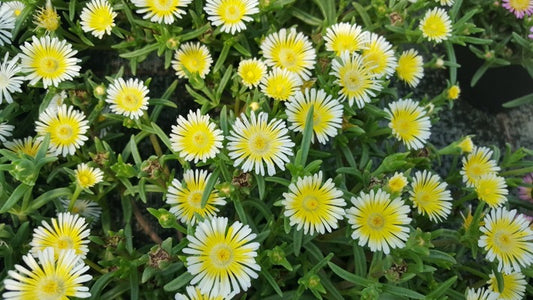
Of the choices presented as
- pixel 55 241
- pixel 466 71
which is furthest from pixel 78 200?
pixel 466 71

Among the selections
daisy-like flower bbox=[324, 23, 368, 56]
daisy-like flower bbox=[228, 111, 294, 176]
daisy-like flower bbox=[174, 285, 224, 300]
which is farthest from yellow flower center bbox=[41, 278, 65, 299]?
A: daisy-like flower bbox=[324, 23, 368, 56]

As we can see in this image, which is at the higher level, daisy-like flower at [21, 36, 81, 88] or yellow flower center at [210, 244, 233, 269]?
daisy-like flower at [21, 36, 81, 88]

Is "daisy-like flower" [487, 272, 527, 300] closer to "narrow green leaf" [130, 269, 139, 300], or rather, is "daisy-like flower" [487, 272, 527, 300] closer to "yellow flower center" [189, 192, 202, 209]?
"yellow flower center" [189, 192, 202, 209]

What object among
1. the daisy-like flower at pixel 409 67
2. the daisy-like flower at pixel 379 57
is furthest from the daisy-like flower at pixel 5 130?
the daisy-like flower at pixel 409 67

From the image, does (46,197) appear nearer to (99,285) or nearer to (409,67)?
(99,285)

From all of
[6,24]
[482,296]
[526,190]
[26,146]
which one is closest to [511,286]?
[482,296]

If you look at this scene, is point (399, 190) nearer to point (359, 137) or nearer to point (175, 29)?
point (359, 137)

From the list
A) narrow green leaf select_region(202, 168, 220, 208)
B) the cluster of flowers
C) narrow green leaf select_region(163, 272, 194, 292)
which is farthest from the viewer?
narrow green leaf select_region(202, 168, 220, 208)
